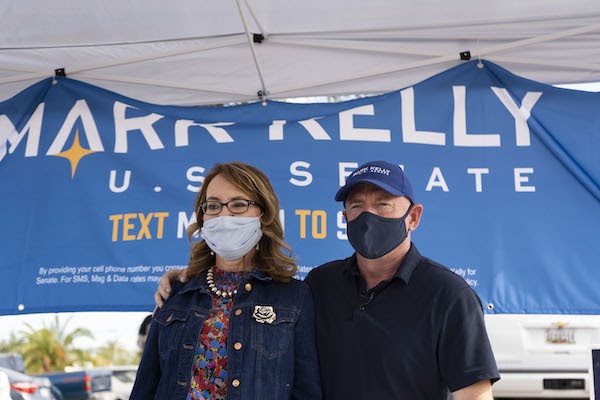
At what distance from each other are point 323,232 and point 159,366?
180 cm

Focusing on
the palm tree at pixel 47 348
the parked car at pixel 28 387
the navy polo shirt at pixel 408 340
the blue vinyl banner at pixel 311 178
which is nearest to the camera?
the navy polo shirt at pixel 408 340

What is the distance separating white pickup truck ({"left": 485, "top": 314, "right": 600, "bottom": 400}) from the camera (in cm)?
662

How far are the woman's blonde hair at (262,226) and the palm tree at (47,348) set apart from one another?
21.8 m

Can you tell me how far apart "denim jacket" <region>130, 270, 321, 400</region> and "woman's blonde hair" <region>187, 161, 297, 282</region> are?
0.06 metres

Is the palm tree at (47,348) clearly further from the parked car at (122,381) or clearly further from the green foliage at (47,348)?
the parked car at (122,381)

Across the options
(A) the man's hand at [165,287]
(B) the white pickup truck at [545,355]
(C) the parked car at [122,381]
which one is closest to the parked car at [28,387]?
(C) the parked car at [122,381]

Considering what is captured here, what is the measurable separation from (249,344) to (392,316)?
52 cm

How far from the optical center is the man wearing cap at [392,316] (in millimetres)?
2400

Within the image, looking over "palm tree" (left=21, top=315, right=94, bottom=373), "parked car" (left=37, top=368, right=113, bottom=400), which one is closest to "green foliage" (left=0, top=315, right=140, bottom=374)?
"palm tree" (left=21, top=315, right=94, bottom=373)

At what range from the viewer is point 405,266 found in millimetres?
2594

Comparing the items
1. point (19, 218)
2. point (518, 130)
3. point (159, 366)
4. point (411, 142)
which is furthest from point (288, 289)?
point (19, 218)

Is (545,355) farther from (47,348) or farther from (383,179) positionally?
(47,348)

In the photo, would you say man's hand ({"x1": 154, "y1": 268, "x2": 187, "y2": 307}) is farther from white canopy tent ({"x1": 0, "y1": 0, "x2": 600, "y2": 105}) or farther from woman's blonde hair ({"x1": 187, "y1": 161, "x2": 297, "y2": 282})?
white canopy tent ({"x1": 0, "y1": 0, "x2": 600, "y2": 105})

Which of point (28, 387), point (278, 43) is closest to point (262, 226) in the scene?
point (278, 43)
